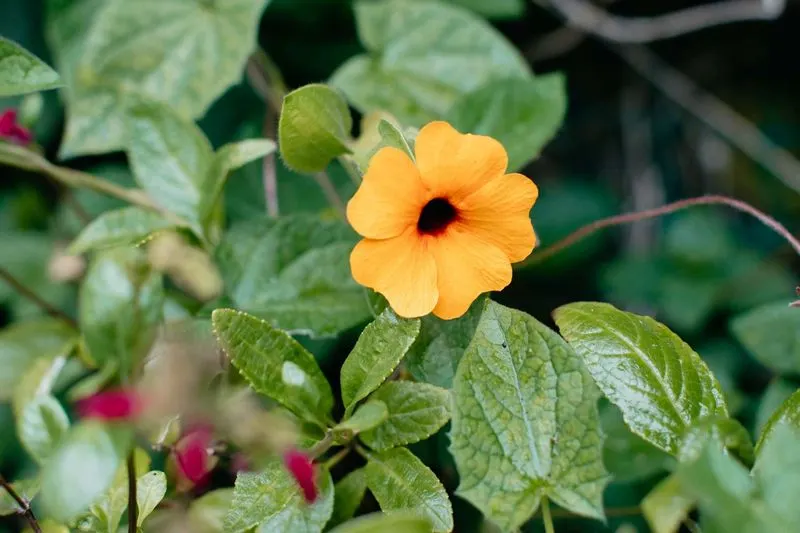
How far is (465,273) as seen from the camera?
669 millimetres

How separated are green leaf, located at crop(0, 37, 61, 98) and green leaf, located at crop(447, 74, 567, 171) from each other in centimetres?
48

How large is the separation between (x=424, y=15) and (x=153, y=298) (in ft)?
2.26

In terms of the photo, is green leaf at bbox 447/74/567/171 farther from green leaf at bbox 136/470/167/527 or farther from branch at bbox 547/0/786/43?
green leaf at bbox 136/470/167/527

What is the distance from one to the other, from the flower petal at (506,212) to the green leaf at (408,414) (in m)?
0.15

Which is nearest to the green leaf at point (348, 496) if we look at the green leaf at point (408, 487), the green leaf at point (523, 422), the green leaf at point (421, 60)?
the green leaf at point (408, 487)

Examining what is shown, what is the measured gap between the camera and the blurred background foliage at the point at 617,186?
1.15 metres

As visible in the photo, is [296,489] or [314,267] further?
[314,267]

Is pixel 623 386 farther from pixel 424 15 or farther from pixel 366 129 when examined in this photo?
pixel 424 15

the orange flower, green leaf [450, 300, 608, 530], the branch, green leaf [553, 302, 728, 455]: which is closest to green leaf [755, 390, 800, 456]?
green leaf [553, 302, 728, 455]

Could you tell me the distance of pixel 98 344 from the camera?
678 mm

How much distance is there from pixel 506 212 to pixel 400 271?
0.11 meters

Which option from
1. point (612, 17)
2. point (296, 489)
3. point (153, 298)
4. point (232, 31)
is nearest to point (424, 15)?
point (232, 31)

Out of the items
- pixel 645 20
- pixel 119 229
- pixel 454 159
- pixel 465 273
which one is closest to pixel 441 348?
pixel 465 273

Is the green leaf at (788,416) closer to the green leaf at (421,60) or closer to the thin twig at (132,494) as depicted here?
the thin twig at (132,494)
